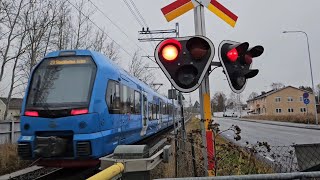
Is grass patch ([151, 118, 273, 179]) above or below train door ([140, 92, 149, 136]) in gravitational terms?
below

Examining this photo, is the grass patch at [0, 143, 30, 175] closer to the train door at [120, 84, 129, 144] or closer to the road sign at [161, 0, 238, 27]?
the train door at [120, 84, 129, 144]

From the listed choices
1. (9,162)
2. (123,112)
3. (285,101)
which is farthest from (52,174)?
(285,101)

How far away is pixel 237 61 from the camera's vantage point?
431 cm

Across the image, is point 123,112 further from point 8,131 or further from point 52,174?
point 8,131

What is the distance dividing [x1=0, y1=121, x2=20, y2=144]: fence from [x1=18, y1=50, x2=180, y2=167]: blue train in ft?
22.2

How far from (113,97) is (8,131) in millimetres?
7789

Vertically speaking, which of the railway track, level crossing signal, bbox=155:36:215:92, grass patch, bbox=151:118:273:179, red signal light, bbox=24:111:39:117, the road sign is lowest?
the railway track

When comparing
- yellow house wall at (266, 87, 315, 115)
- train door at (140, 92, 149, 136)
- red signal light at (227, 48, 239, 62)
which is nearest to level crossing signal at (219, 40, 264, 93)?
red signal light at (227, 48, 239, 62)

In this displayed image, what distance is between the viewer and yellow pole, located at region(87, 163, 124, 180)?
2.39m

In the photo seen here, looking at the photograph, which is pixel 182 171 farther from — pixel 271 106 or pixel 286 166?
pixel 271 106

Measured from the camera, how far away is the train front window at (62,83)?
30.7ft

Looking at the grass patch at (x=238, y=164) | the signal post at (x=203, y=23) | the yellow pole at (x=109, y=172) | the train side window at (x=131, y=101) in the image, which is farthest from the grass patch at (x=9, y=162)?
the yellow pole at (x=109, y=172)

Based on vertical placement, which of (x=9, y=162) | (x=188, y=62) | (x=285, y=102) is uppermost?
(x=285, y=102)

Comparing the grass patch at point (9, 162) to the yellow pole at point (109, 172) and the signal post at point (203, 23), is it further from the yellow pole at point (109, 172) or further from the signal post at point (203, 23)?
the yellow pole at point (109, 172)
